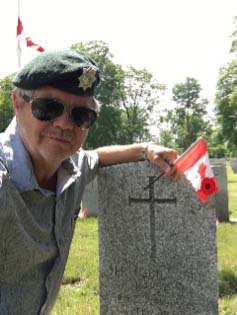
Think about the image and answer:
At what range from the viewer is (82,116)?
246 cm

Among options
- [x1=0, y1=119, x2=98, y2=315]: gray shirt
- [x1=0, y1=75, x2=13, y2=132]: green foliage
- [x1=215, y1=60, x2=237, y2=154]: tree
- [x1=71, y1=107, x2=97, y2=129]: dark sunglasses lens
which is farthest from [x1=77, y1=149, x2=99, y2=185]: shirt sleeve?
[x1=0, y1=75, x2=13, y2=132]: green foliage

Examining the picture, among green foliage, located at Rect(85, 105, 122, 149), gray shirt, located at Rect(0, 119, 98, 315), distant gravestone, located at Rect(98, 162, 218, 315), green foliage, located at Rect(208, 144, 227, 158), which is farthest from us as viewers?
green foliage, located at Rect(208, 144, 227, 158)

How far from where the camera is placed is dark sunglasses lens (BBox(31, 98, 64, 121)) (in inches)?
93.3

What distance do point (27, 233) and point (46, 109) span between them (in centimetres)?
57

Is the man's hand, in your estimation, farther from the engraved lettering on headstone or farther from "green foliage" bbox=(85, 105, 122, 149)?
"green foliage" bbox=(85, 105, 122, 149)

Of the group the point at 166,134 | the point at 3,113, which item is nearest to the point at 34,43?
the point at 3,113

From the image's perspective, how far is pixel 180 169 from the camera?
2.92 m

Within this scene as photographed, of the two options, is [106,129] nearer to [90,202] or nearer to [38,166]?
[90,202]

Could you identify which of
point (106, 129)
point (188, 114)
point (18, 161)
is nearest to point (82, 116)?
point (18, 161)

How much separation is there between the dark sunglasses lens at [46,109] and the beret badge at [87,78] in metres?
0.14

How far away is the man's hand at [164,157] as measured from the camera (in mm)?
2914

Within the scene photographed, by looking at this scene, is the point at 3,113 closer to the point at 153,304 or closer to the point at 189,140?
the point at 189,140

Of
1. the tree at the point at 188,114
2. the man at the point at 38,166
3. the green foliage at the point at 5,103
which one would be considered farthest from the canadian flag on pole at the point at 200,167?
the tree at the point at 188,114

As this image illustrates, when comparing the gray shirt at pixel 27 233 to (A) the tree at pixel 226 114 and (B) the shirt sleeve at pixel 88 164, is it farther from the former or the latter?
(A) the tree at pixel 226 114
